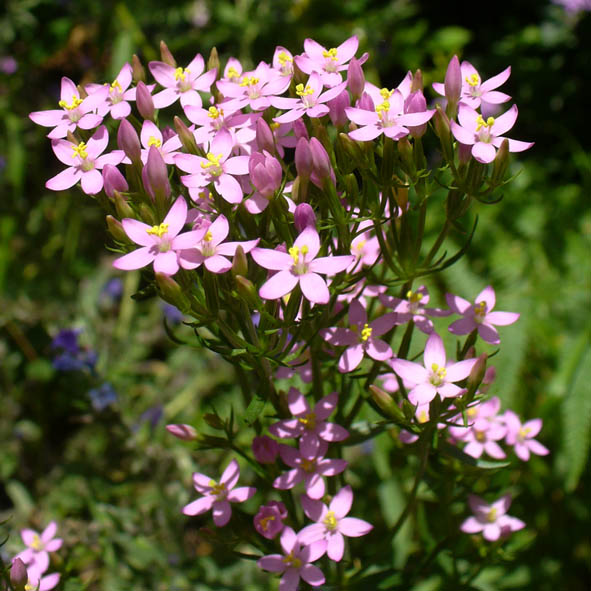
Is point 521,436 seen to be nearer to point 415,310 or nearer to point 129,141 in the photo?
point 415,310

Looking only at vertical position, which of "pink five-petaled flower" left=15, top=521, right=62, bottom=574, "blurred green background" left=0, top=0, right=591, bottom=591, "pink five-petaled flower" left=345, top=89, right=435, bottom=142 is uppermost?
"pink five-petaled flower" left=345, top=89, right=435, bottom=142

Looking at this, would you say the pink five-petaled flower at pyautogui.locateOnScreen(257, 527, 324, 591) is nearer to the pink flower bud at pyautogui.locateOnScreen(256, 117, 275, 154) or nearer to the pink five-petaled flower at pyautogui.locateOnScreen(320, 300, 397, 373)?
the pink five-petaled flower at pyautogui.locateOnScreen(320, 300, 397, 373)

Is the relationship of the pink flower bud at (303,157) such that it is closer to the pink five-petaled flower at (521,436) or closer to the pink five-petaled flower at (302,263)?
the pink five-petaled flower at (302,263)

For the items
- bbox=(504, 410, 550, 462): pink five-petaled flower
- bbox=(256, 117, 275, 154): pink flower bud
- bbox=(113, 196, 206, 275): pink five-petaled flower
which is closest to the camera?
bbox=(113, 196, 206, 275): pink five-petaled flower

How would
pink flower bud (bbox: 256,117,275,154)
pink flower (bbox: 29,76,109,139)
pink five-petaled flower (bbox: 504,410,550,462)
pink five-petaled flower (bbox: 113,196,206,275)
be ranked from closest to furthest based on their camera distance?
pink five-petaled flower (bbox: 113,196,206,275) → pink flower bud (bbox: 256,117,275,154) → pink flower (bbox: 29,76,109,139) → pink five-petaled flower (bbox: 504,410,550,462)

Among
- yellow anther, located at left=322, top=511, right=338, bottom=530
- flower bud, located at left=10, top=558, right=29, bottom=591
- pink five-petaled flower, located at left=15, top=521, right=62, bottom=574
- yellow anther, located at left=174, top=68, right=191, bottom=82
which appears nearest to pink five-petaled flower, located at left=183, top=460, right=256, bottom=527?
yellow anther, located at left=322, top=511, right=338, bottom=530

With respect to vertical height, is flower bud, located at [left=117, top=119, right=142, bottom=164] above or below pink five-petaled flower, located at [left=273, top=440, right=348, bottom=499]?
above

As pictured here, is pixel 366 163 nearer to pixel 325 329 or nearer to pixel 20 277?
pixel 325 329
